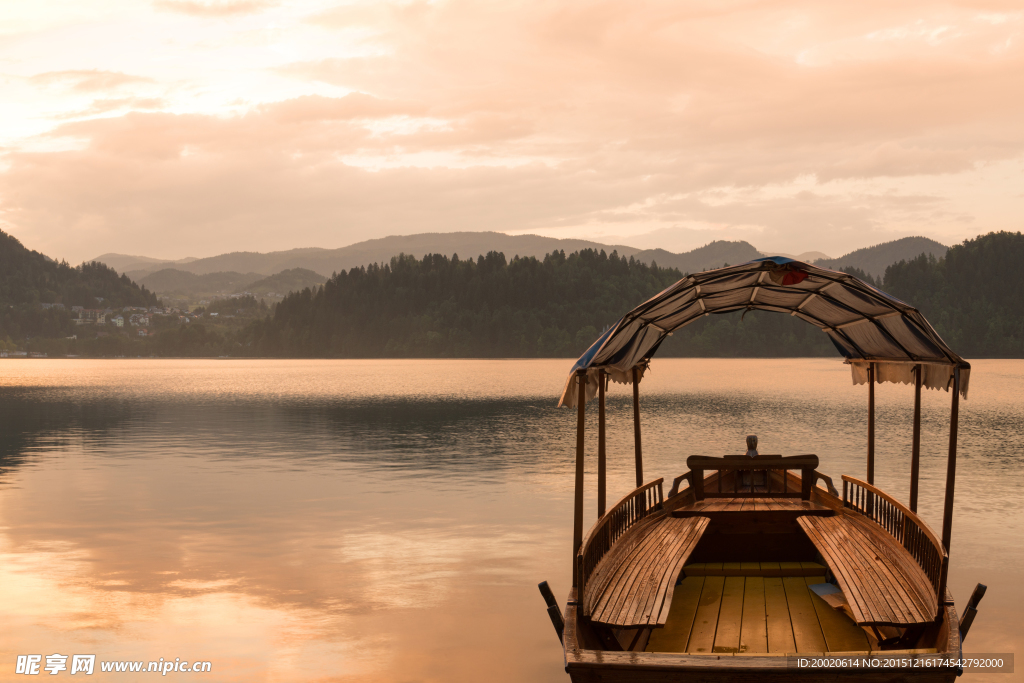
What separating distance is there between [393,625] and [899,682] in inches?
361

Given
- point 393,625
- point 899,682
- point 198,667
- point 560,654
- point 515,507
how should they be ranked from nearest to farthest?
point 899,682 → point 198,667 → point 560,654 → point 393,625 → point 515,507

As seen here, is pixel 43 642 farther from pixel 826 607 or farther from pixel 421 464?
pixel 421 464

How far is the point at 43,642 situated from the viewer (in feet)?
47.4

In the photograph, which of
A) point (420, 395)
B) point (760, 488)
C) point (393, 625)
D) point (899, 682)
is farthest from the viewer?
point (420, 395)

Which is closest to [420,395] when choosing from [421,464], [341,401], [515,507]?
[341,401]

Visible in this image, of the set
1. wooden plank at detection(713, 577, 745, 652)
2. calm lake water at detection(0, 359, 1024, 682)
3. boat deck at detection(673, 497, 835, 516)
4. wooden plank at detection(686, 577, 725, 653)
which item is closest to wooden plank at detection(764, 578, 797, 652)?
wooden plank at detection(713, 577, 745, 652)

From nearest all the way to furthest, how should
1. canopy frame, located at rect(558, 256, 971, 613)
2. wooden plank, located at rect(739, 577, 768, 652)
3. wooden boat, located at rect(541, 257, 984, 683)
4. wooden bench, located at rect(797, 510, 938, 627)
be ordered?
wooden boat, located at rect(541, 257, 984, 683)
wooden bench, located at rect(797, 510, 938, 627)
wooden plank, located at rect(739, 577, 768, 652)
canopy frame, located at rect(558, 256, 971, 613)

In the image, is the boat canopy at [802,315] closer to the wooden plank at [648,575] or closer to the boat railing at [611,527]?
the boat railing at [611,527]

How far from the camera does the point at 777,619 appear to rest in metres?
11.8

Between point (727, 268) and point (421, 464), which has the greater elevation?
point (727, 268)

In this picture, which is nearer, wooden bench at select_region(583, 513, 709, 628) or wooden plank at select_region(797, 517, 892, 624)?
wooden bench at select_region(583, 513, 709, 628)

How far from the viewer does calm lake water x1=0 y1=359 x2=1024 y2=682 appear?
1442 cm

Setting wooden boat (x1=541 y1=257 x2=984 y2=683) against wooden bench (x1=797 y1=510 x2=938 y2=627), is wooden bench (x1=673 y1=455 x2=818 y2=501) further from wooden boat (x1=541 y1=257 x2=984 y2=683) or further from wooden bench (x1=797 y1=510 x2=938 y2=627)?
wooden bench (x1=797 y1=510 x2=938 y2=627)

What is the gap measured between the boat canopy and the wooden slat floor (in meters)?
3.45
